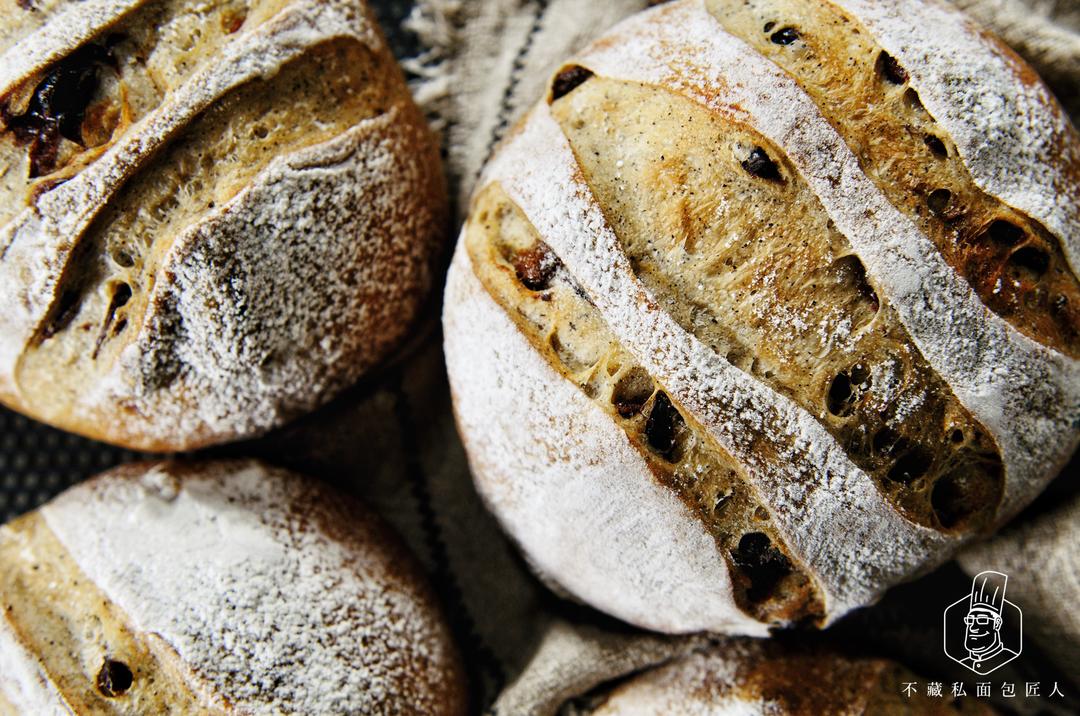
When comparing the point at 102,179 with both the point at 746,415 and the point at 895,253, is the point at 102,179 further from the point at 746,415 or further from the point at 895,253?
the point at 895,253

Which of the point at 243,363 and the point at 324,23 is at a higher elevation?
the point at 324,23

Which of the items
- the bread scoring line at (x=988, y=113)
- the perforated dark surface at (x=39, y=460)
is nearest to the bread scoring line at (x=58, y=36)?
the perforated dark surface at (x=39, y=460)

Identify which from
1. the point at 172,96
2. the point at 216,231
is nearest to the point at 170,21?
the point at 172,96

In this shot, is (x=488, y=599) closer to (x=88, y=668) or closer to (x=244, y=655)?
(x=244, y=655)

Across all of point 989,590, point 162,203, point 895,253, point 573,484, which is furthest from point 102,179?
point 989,590

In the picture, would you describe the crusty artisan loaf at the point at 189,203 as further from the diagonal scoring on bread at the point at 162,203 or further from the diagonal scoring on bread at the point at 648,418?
the diagonal scoring on bread at the point at 648,418

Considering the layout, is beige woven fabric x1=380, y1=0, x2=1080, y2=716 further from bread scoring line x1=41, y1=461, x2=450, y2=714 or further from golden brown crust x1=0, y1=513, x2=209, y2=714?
golden brown crust x1=0, y1=513, x2=209, y2=714

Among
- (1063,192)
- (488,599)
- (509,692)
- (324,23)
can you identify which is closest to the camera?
(1063,192)
